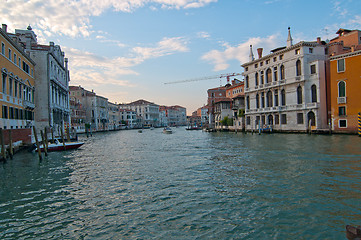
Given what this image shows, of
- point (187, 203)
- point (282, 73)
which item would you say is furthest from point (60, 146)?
point (282, 73)

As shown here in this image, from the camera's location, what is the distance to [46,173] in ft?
32.7

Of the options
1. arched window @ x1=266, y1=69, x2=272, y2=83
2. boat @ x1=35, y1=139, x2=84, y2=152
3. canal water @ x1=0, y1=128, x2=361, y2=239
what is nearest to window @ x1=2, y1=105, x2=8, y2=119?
boat @ x1=35, y1=139, x2=84, y2=152

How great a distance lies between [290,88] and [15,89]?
28.3 meters

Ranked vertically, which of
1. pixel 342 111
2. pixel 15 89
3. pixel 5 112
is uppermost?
pixel 15 89

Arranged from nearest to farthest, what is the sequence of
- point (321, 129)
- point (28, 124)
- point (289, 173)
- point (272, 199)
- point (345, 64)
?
point (272, 199) < point (289, 173) < point (28, 124) < point (345, 64) < point (321, 129)

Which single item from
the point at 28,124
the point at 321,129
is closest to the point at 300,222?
the point at 28,124

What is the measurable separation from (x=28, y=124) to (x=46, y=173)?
13.3 metres

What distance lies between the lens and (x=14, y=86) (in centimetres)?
1795

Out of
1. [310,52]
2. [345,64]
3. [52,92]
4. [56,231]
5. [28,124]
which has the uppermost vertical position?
[310,52]

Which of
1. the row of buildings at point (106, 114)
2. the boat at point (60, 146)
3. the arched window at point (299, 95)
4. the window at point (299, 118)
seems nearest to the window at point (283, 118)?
the window at point (299, 118)

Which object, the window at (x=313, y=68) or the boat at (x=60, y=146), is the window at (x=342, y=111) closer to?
the window at (x=313, y=68)

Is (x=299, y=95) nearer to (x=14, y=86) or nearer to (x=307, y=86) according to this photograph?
(x=307, y=86)

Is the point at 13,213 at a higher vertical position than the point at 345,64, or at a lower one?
lower

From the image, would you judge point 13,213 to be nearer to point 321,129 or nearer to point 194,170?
point 194,170
